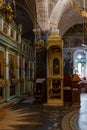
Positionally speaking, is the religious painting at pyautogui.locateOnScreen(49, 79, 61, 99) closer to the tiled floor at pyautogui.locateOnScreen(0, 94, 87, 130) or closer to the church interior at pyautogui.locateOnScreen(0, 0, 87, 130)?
the church interior at pyautogui.locateOnScreen(0, 0, 87, 130)

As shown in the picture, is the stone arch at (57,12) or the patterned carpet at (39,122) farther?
the stone arch at (57,12)

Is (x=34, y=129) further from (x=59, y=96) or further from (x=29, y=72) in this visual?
(x=29, y=72)

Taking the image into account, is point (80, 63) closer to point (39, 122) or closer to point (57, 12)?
point (57, 12)

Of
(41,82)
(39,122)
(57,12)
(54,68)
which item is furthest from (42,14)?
(39,122)

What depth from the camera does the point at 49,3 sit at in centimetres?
1205

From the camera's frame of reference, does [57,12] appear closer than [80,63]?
Yes

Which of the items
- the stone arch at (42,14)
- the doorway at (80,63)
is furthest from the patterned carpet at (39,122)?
the doorway at (80,63)

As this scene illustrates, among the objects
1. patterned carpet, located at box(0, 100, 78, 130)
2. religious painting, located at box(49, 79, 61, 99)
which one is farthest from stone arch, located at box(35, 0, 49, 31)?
patterned carpet, located at box(0, 100, 78, 130)

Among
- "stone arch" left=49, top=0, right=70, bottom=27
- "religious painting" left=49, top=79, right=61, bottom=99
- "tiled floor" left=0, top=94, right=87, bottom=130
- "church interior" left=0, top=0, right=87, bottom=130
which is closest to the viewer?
"tiled floor" left=0, top=94, right=87, bottom=130

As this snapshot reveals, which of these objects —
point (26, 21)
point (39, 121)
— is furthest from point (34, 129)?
point (26, 21)

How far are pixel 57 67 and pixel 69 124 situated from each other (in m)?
4.22

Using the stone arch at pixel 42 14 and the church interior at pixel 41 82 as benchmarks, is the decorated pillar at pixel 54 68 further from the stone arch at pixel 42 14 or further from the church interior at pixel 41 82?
the stone arch at pixel 42 14

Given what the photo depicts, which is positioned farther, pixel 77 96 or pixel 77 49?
pixel 77 49

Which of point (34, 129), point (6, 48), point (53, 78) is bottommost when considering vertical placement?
point (34, 129)
